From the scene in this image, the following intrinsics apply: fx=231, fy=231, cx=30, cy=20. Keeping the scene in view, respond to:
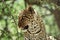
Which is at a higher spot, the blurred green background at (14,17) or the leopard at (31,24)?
the leopard at (31,24)

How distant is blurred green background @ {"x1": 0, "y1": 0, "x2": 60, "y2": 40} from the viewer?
2113mm

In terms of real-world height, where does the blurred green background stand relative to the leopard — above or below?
below

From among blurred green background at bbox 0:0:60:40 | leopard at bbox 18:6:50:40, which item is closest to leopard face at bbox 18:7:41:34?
leopard at bbox 18:6:50:40

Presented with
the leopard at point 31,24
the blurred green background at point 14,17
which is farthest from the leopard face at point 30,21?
the blurred green background at point 14,17

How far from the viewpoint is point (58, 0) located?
2.31 m

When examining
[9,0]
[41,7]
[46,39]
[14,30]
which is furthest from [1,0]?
[46,39]

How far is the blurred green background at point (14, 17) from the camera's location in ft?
6.93

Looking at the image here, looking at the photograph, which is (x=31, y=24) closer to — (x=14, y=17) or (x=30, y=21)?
(x=30, y=21)

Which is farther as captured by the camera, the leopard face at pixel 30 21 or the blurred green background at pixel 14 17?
the blurred green background at pixel 14 17

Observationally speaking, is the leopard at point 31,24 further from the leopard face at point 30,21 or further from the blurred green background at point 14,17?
the blurred green background at point 14,17

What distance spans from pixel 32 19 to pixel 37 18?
43 mm

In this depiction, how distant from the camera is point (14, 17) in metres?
2.07

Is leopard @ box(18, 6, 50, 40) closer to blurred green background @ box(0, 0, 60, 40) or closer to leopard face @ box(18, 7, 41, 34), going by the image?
leopard face @ box(18, 7, 41, 34)

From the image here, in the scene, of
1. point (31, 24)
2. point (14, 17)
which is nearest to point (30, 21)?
point (31, 24)
